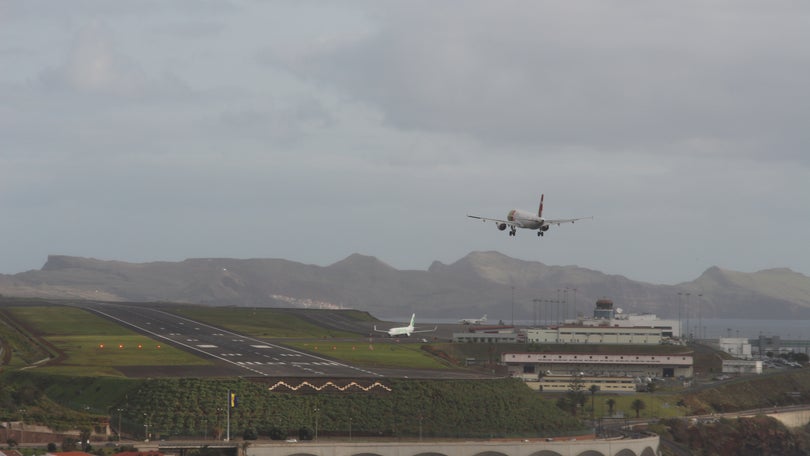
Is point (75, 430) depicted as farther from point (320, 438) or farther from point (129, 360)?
point (129, 360)

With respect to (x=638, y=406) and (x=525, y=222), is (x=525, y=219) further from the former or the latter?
(x=638, y=406)

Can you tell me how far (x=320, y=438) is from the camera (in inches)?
5753

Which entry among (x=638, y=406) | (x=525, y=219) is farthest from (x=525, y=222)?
(x=638, y=406)

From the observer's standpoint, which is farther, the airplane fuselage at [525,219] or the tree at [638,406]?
the tree at [638,406]

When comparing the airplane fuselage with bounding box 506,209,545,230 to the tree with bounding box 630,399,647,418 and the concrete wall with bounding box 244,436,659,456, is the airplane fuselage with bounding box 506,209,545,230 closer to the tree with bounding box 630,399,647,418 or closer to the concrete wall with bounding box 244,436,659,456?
the concrete wall with bounding box 244,436,659,456

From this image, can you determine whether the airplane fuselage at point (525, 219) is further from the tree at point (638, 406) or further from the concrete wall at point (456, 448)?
the tree at point (638, 406)

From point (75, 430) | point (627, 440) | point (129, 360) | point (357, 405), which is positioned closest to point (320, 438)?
point (357, 405)

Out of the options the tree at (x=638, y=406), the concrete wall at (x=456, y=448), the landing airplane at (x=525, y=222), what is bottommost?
the concrete wall at (x=456, y=448)

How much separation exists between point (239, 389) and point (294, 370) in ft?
65.3

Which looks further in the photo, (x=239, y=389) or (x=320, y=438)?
(x=239, y=389)

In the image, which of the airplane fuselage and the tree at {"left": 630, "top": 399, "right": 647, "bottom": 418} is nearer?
the airplane fuselage

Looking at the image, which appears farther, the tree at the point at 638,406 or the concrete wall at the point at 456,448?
the tree at the point at 638,406

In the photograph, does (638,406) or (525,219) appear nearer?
(525,219)

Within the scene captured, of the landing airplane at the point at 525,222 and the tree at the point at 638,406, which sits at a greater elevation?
the landing airplane at the point at 525,222
